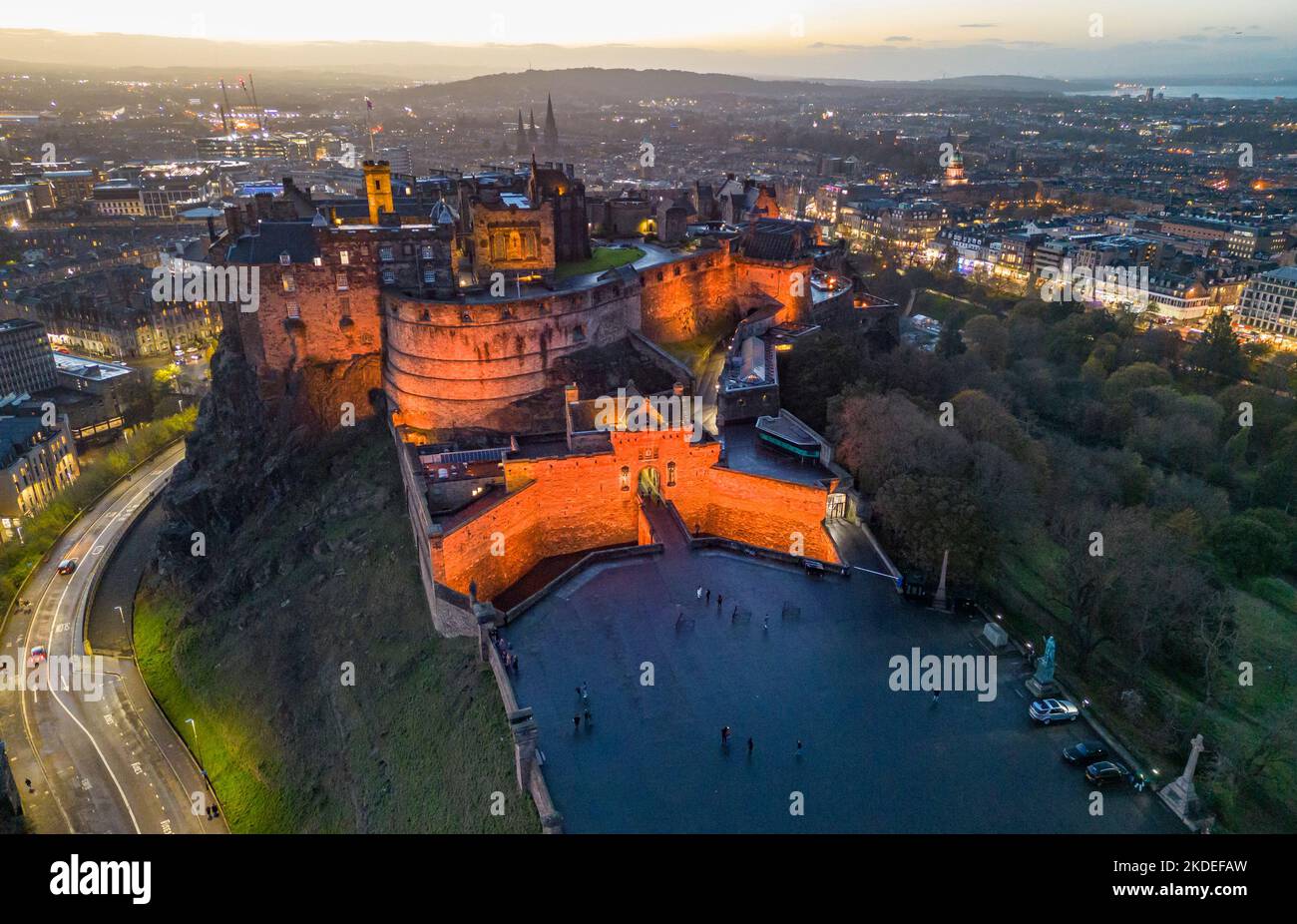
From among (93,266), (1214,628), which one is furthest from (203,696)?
(93,266)

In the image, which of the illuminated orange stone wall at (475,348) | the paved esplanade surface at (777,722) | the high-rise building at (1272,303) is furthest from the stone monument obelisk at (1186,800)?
A: the high-rise building at (1272,303)

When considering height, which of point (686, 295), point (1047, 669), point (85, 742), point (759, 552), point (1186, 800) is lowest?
point (85, 742)

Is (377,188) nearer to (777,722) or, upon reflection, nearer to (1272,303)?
(777,722)

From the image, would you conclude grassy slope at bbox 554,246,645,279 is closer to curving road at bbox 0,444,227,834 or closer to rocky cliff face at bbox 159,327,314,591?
rocky cliff face at bbox 159,327,314,591

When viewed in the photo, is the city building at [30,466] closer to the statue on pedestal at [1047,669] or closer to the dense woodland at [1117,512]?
the dense woodland at [1117,512]

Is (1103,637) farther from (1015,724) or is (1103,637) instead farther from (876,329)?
(876,329)


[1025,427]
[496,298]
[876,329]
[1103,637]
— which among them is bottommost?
[1103,637]

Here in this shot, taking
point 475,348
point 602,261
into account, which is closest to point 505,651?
point 475,348
